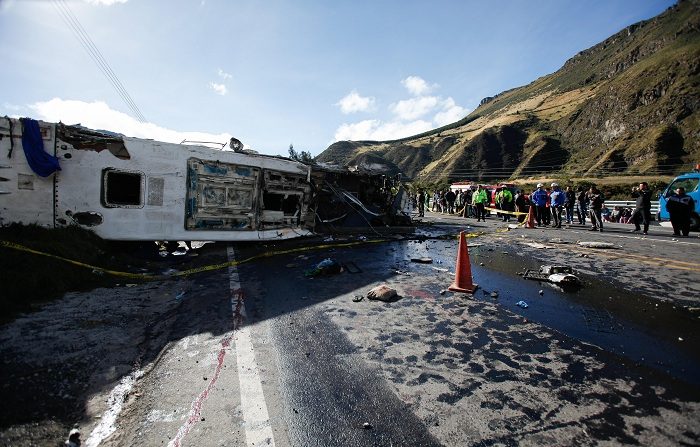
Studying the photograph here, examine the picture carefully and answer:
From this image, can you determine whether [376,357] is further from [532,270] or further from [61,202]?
[61,202]

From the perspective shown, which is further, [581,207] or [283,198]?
[581,207]

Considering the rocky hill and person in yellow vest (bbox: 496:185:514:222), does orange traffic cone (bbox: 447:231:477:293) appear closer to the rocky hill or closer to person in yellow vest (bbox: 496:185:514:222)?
person in yellow vest (bbox: 496:185:514:222)

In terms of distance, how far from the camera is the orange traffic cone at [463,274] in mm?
4926

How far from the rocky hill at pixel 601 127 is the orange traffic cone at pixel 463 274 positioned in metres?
58.5

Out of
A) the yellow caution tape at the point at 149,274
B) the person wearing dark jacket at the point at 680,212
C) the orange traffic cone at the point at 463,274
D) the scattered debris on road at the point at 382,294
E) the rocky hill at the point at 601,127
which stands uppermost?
the rocky hill at the point at 601,127

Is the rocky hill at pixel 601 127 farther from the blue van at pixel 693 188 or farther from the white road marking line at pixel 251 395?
the white road marking line at pixel 251 395

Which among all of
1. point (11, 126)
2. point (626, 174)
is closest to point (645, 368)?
point (11, 126)

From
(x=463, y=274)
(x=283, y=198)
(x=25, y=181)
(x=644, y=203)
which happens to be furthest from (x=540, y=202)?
(x=25, y=181)

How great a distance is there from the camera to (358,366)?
2.86 meters

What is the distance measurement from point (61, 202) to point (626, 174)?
73885 mm

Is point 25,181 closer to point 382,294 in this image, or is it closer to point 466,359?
point 382,294

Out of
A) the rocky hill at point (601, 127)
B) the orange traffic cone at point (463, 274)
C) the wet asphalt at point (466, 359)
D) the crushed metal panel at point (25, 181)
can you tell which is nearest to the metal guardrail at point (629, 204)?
the wet asphalt at point (466, 359)

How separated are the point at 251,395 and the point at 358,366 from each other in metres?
0.88

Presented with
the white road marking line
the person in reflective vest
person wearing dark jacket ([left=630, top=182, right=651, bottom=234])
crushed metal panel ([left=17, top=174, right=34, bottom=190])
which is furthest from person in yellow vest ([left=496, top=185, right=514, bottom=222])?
crushed metal panel ([left=17, top=174, right=34, bottom=190])
